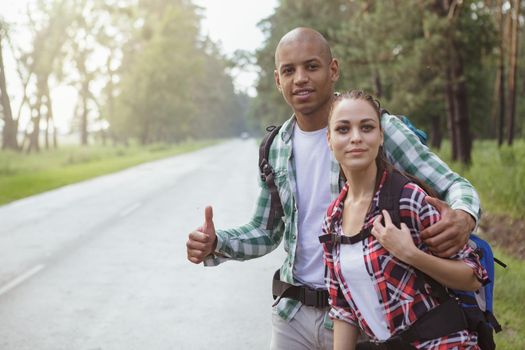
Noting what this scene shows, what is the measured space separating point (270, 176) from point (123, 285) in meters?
5.45

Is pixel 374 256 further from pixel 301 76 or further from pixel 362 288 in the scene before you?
pixel 301 76

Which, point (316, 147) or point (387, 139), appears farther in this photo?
point (316, 147)

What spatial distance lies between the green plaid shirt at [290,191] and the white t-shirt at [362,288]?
350 mm

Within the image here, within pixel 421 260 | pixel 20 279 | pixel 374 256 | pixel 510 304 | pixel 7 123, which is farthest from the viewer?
pixel 7 123

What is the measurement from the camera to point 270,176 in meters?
2.70

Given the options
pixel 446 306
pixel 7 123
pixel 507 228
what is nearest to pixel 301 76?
pixel 446 306

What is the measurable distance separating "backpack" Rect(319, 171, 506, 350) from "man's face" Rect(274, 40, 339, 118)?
607 mm

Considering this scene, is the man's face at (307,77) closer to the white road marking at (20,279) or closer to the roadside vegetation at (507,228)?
the roadside vegetation at (507,228)

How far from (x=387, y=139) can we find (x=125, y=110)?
59105 mm

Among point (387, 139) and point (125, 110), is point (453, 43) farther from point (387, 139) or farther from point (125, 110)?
point (125, 110)

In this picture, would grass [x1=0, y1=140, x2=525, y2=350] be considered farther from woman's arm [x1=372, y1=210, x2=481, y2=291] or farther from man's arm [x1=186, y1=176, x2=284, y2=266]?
woman's arm [x1=372, y1=210, x2=481, y2=291]

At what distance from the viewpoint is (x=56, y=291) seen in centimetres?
750

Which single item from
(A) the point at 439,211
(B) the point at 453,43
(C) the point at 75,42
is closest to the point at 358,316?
(A) the point at 439,211

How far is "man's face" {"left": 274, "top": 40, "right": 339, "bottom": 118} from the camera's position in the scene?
2.61m
